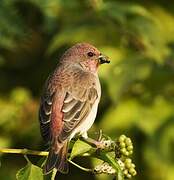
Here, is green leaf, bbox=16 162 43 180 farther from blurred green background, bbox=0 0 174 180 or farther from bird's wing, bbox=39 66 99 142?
blurred green background, bbox=0 0 174 180

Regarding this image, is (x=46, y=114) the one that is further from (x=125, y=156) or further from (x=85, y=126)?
(x=125, y=156)

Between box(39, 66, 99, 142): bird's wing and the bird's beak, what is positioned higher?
the bird's beak

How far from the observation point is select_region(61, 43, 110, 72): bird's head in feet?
20.9

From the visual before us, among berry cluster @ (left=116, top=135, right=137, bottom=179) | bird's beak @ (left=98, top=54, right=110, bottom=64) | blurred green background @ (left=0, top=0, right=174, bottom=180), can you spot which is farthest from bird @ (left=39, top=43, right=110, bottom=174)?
blurred green background @ (left=0, top=0, right=174, bottom=180)

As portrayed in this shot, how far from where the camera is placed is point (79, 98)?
5578mm

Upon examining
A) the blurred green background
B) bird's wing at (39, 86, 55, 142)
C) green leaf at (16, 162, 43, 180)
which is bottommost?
green leaf at (16, 162, 43, 180)

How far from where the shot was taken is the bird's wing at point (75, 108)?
526 centimetres

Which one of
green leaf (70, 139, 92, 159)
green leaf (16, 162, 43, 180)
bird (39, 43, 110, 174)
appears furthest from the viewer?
bird (39, 43, 110, 174)

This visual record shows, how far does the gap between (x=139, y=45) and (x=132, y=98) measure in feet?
3.35

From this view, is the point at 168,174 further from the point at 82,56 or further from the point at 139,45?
the point at 82,56

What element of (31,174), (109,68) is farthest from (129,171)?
(109,68)

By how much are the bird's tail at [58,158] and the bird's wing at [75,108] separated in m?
0.09

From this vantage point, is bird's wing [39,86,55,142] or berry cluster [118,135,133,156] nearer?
berry cluster [118,135,133,156]

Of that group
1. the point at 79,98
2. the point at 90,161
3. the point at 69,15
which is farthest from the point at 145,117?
the point at 79,98
